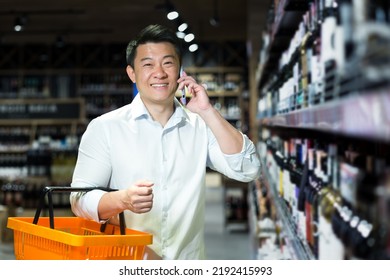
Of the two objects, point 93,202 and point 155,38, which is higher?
point 155,38

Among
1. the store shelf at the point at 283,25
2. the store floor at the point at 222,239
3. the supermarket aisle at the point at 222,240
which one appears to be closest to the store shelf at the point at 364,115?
the store shelf at the point at 283,25

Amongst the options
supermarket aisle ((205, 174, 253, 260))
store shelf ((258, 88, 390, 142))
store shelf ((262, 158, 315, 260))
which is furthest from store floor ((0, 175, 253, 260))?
store shelf ((258, 88, 390, 142))

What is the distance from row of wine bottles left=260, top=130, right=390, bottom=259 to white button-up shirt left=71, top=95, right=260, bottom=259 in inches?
9.1

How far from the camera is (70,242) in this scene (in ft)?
5.35

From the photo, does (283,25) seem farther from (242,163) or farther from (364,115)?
(364,115)

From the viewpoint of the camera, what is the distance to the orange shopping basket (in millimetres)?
1642

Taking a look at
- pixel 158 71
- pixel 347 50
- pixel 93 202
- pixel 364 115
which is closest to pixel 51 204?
Answer: pixel 93 202

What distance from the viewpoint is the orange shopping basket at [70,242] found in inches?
64.6

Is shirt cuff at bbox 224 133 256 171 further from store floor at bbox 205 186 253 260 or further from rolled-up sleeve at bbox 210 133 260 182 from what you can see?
store floor at bbox 205 186 253 260

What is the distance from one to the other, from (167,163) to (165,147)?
0.16ft

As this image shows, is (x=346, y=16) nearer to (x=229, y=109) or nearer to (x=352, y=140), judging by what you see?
(x=352, y=140)

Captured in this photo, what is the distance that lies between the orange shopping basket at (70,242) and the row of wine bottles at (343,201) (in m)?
0.47
